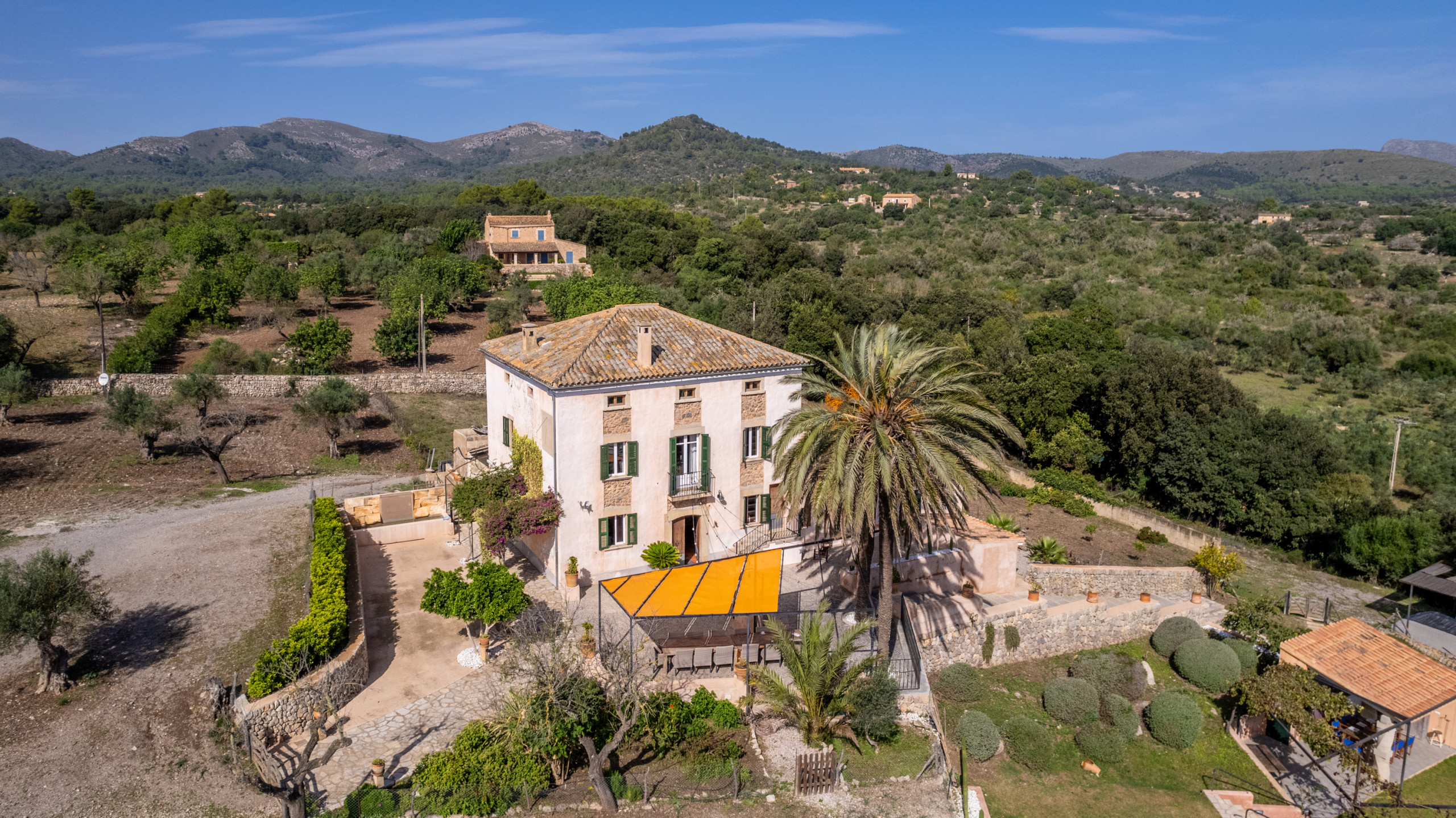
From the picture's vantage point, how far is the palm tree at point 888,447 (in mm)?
17703

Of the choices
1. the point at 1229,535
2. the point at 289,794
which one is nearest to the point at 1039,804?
the point at 289,794

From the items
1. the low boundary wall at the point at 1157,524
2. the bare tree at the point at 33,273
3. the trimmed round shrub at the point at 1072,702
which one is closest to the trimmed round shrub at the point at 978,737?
the trimmed round shrub at the point at 1072,702

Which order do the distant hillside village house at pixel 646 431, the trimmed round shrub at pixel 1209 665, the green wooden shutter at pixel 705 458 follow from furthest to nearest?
the green wooden shutter at pixel 705 458, the trimmed round shrub at pixel 1209 665, the distant hillside village house at pixel 646 431

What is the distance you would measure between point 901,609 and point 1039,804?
5758 millimetres

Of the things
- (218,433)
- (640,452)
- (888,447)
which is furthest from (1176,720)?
(218,433)

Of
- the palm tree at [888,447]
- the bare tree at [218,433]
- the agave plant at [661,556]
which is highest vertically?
the palm tree at [888,447]

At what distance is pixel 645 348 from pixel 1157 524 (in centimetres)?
2217

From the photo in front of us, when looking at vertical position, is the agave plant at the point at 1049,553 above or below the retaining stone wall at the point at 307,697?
below

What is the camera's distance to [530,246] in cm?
7944

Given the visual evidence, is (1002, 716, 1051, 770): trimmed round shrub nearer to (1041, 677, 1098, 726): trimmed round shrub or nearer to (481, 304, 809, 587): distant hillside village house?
(1041, 677, 1098, 726): trimmed round shrub

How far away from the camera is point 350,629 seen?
66.1 feet

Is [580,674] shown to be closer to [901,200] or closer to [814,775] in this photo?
[814,775]

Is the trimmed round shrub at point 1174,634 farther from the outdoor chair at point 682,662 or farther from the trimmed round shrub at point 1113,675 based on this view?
the outdoor chair at point 682,662

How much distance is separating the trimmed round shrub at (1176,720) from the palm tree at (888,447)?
771 centimetres
